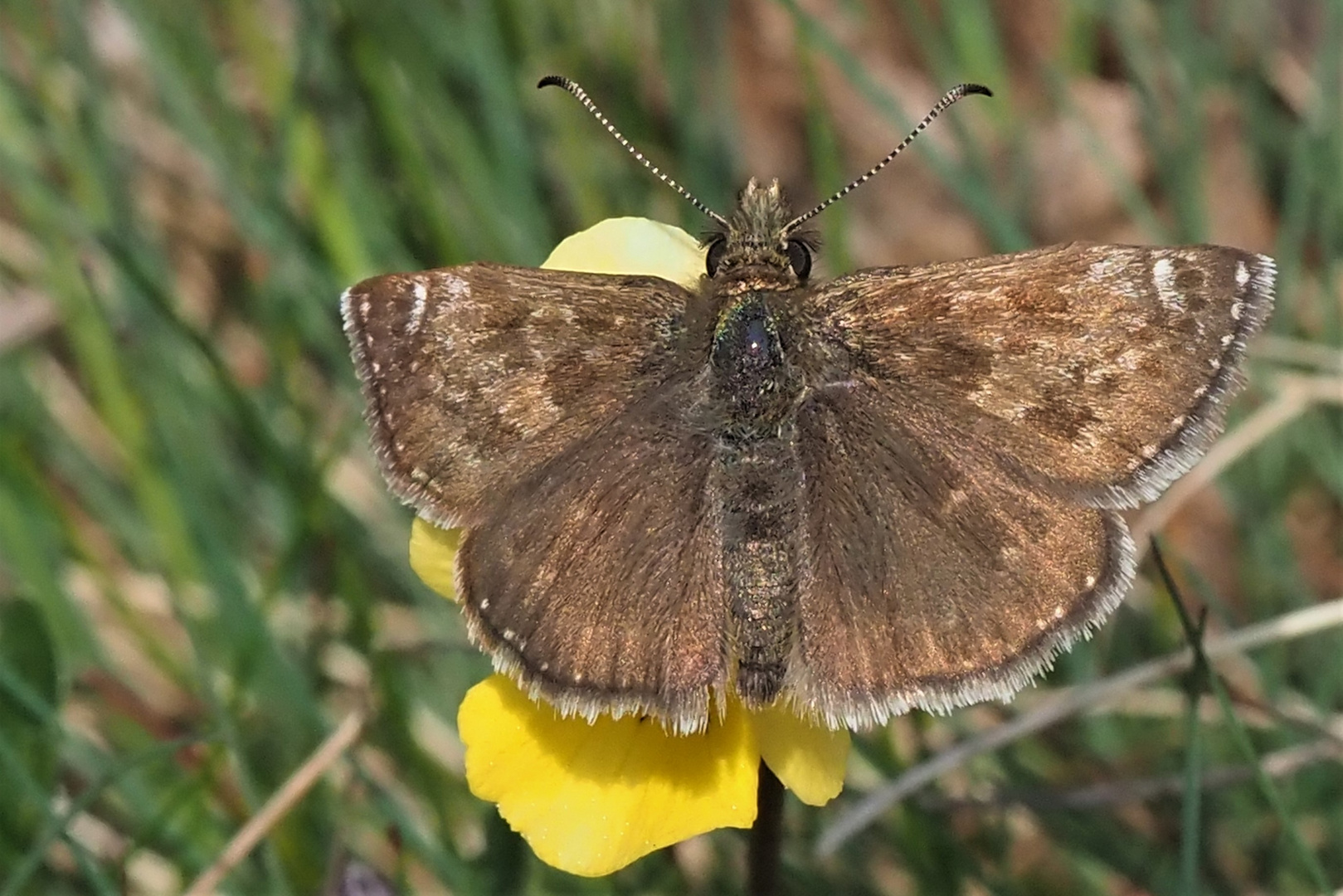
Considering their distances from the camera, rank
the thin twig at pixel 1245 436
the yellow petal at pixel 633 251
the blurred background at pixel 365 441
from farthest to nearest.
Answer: the thin twig at pixel 1245 436
the blurred background at pixel 365 441
the yellow petal at pixel 633 251

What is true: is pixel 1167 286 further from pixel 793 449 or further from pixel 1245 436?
pixel 1245 436

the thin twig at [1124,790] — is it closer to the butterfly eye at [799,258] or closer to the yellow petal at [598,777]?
the yellow petal at [598,777]

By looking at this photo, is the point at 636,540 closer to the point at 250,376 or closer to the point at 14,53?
the point at 250,376

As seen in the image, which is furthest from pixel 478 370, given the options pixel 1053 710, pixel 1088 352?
pixel 1053 710

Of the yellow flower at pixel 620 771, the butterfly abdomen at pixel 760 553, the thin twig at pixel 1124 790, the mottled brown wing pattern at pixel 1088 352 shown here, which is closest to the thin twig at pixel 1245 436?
the thin twig at pixel 1124 790

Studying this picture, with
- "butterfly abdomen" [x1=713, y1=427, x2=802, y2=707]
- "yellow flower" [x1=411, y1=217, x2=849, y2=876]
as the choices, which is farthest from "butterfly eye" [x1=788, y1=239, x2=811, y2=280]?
"yellow flower" [x1=411, y1=217, x2=849, y2=876]

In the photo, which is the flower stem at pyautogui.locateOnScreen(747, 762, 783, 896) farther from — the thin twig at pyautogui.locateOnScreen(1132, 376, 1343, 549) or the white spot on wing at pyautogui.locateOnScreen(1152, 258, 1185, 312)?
the thin twig at pyautogui.locateOnScreen(1132, 376, 1343, 549)
